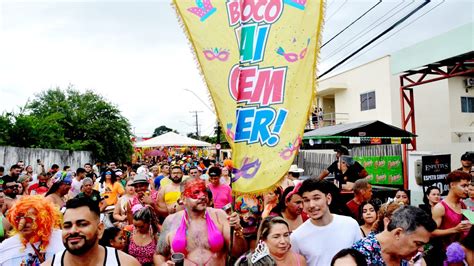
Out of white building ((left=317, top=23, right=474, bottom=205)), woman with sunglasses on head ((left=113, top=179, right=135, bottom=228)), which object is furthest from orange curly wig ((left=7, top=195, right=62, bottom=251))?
white building ((left=317, top=23, right=474, bottom=205))

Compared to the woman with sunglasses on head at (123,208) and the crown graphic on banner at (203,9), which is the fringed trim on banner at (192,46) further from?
the woman with sunglasses on head at (123,208)

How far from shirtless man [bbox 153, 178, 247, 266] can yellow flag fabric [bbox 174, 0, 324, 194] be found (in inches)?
28.1

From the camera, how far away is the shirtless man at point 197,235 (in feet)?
10.8

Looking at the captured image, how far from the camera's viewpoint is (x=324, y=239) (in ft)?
9.38

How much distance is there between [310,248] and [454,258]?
1.47 meters

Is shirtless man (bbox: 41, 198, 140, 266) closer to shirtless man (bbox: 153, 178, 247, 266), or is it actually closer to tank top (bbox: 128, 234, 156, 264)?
shirtless man (bbox: 153, 178, 247, 266)

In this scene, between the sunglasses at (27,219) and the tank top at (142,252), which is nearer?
the sunglasses at (27,219)

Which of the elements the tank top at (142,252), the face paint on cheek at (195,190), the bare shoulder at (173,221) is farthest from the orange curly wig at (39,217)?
the face paint on cheek at (195,190)

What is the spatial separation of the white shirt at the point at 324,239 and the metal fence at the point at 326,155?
374 inches

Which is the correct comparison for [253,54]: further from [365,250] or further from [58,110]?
[58,110]

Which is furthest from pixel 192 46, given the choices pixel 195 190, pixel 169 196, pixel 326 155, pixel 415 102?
pixel 415 102

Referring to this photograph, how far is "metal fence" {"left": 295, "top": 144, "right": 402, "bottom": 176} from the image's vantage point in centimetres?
1211

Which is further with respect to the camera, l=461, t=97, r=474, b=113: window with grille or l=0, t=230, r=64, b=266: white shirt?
l=461, t=97, r=474, b=113: window with grille

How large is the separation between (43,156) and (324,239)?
60.4 ft
